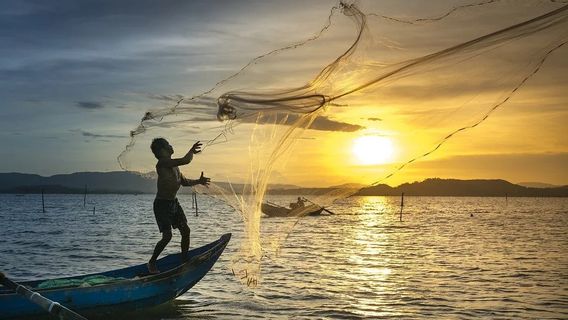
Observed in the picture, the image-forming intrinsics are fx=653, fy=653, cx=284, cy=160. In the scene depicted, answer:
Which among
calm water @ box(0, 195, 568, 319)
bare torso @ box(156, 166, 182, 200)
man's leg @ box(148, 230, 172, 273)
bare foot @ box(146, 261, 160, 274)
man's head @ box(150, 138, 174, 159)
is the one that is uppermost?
man's head @ box(150, 138, 174, 159)

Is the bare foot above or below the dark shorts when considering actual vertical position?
below

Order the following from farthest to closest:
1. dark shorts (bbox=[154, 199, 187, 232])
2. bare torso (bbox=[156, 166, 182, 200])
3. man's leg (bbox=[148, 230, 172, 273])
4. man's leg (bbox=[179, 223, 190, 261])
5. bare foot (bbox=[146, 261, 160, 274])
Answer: bare foot (bbox=[146, 261, 160, 274]), man's leg (bbox=[179, 223, 190, 261]), man's leg (bbox=[148, 230, 172, 273]), dark shorts (bbox=[154, 199, 187, 232]), bare torso (bbox=[156, 166, 182, 200])

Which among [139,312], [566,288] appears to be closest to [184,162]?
[139,312]

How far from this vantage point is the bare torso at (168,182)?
462 inches

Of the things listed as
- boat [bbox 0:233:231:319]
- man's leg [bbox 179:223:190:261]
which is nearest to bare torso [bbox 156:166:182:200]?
man's leg [bbox 179:223:190:261]

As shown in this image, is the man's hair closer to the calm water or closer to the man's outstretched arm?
the man's outstretched arm

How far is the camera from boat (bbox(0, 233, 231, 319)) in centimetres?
1134

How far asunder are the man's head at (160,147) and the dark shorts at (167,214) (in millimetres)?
883

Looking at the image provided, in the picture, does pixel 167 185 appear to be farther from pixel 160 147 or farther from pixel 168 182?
pixel 160 147

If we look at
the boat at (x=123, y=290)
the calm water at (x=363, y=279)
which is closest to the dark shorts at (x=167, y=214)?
the boat at (x=123, y=290)

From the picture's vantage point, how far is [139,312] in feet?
42.5

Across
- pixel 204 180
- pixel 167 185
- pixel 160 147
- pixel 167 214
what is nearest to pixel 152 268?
pixel 167 214

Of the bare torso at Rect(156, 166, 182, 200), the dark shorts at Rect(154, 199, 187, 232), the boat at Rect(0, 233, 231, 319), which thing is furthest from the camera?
the dark shorts at Rect(154, 199, 187, 232)

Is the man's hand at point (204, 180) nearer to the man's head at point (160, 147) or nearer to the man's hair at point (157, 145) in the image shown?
the man's head at point (160, 147)
